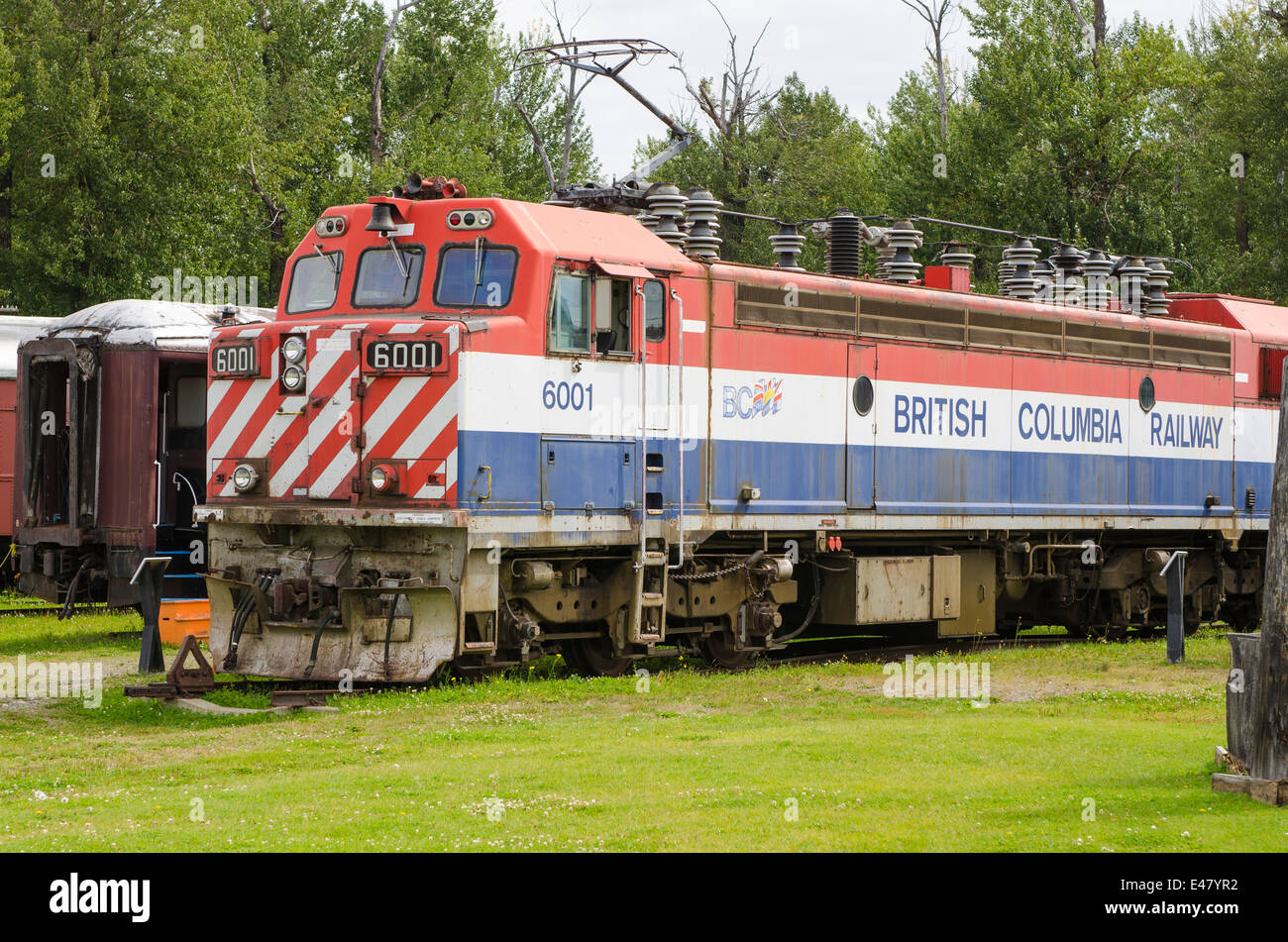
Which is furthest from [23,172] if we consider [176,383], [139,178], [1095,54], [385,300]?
[1095,54]

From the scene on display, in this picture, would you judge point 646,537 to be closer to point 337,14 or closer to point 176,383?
point 176,383

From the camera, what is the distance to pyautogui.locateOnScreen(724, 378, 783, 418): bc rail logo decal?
16266 mm

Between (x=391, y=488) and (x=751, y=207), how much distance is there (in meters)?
38.3

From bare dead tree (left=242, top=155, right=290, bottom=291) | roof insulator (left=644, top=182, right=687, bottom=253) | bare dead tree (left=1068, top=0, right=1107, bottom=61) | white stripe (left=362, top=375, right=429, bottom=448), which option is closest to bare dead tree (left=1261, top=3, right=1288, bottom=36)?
bare dead tree (left=1068, top=0, right=1107, bottom=61)

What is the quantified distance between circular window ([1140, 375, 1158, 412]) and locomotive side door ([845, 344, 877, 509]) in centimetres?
547

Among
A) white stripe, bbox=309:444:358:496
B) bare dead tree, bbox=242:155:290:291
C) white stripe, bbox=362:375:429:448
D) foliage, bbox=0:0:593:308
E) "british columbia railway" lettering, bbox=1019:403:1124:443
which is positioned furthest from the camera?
bare dead tree, bbox=242:155:290:291

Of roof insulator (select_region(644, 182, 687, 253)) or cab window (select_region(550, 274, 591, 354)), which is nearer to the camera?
cab window (select_region(550, 274, 591, 354))

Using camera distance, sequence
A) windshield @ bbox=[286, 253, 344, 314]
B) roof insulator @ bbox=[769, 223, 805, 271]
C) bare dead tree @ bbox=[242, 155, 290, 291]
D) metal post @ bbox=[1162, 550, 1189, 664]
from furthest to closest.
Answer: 1. bare dead tree @ bbox=[242, 155, 290, 291]
2. roof insulator @ bbox=[769, 223, 805, 271]
3. metal post @ bbox=[1162, 550, 1189, 664]
4. windshield @ bbox=[286, 253, 344, 314]

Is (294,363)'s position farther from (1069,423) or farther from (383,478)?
(1069,423)

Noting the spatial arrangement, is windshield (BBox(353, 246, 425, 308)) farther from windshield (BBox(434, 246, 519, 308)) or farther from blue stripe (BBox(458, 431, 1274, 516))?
blue stripe (BBox(458, 431, 1274, 516))

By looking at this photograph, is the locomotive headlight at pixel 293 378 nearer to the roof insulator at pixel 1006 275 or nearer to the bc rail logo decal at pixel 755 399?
the bc rail logo decal at pixel 755 399

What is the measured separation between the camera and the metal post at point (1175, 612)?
17.8 metres

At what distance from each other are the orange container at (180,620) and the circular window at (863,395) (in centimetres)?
791

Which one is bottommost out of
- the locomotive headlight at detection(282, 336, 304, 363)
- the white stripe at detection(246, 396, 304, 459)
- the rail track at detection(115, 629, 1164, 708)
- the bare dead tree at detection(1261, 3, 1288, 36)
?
the rail track at detection(115, 629, 1164, 708)
